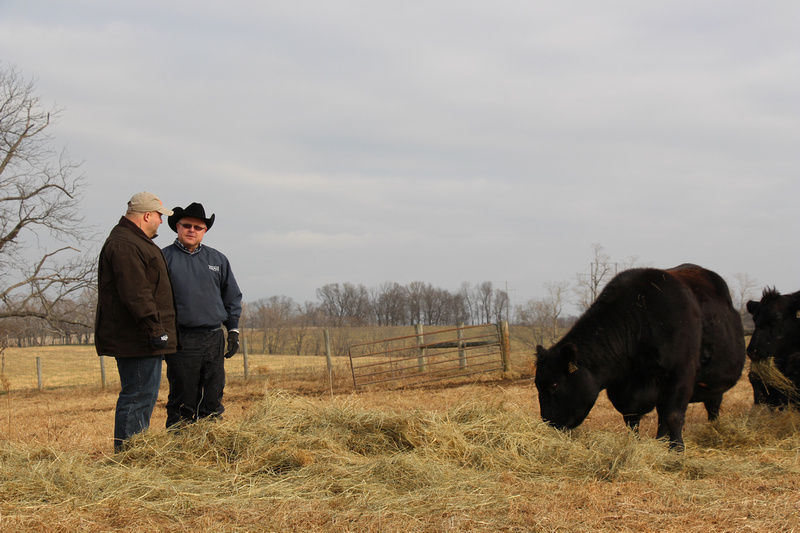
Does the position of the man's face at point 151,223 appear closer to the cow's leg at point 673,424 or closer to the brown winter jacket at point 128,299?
the brown winter jacket at point 128,299

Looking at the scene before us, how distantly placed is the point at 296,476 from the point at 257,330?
54209 millimetres

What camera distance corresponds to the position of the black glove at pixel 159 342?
3844mm

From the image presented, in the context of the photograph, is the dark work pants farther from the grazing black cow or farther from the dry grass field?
the grazing black cow

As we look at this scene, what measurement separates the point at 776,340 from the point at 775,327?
148 mm

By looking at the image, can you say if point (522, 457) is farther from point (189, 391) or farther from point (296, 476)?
point (189, 391)

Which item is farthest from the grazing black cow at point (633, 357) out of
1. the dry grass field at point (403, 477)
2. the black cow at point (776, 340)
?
the black cow at point (776, 340)

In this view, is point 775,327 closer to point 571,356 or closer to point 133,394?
point 571,356

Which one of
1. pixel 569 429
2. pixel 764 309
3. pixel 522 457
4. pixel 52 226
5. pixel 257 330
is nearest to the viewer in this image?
pixel 522 457

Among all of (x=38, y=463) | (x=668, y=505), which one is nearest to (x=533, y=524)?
(x=668, y=505)

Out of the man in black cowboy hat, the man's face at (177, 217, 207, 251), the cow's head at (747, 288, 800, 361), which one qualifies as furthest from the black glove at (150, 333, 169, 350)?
the cow's head at (747, 288, 800, 361)

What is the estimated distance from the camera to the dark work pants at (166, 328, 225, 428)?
435cm

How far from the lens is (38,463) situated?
11.2 feet

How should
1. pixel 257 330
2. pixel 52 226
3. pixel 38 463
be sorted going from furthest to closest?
pixel 257 330 < pixel 52 226 < pixel 38 463

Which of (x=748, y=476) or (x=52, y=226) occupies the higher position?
(x=52, y=226)
